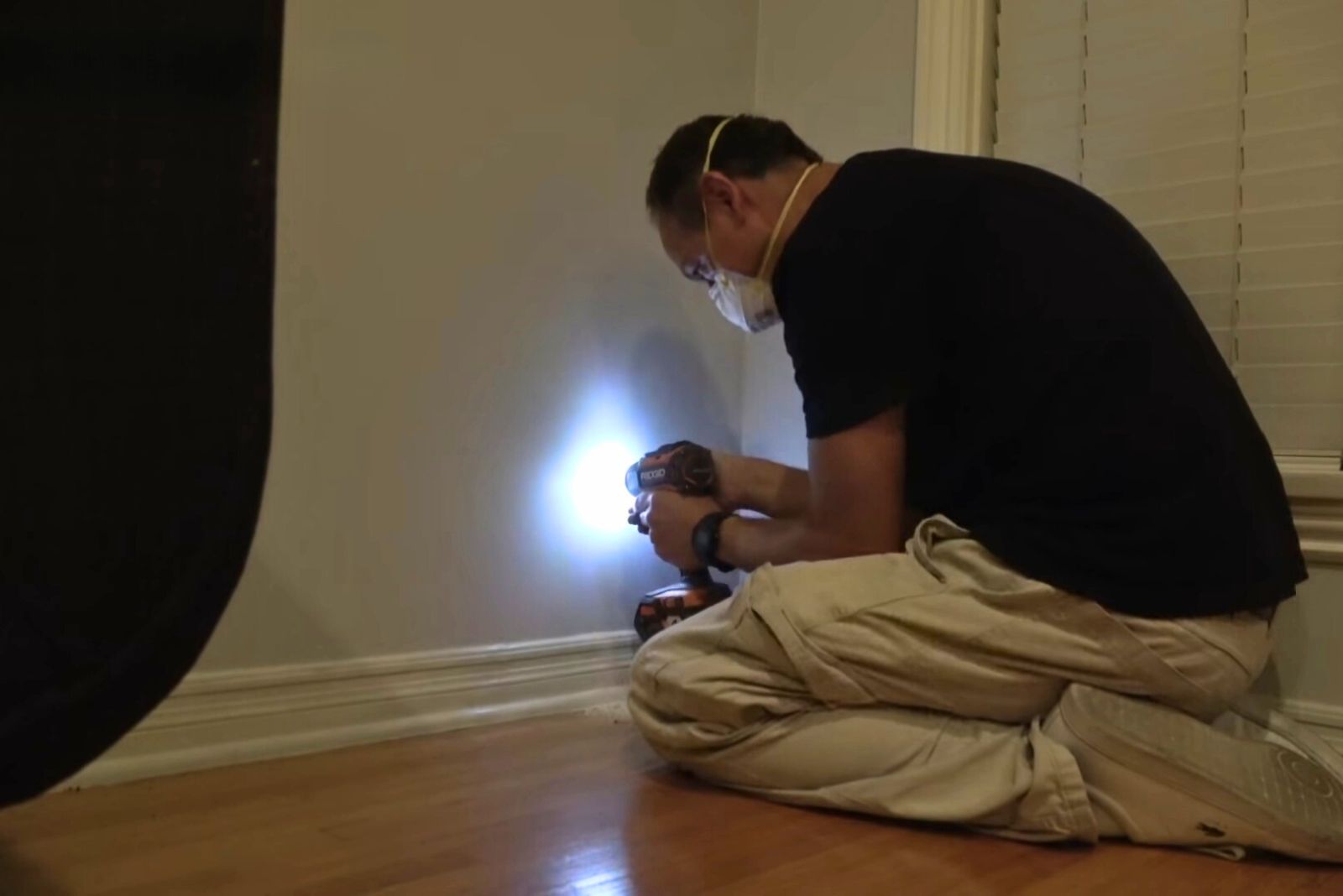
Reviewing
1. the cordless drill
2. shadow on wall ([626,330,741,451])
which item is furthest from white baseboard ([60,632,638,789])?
shadow on wall ([626,330,741,451])

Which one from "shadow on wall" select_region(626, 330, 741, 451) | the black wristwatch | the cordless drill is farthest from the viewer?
"shadow on wall" select_region(626, 330, 741, 451)

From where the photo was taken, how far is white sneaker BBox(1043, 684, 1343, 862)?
112 cm

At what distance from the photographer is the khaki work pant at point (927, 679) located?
1213 mm

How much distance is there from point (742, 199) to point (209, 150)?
3.51 ft

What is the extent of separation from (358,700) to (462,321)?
591 mm

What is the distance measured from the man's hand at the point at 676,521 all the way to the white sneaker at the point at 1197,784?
0.63 meters

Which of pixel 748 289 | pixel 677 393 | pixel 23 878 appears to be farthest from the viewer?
pixel 677 393

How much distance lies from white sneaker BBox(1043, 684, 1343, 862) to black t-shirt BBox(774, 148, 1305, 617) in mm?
129

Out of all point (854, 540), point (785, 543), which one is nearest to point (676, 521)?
point (785, 543)

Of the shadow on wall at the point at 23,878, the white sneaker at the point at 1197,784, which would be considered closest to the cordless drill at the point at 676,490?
the white sneaker at the point at 1197,784

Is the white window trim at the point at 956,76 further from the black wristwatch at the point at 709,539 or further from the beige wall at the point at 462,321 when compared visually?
the black wristwatch at the point at 709,539

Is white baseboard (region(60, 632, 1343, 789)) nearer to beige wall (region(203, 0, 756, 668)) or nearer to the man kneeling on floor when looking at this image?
beige wall (region(203, 0, 756, 668))

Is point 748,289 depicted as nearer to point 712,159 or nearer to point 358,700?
point 712,159

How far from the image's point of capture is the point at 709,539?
1604mm
